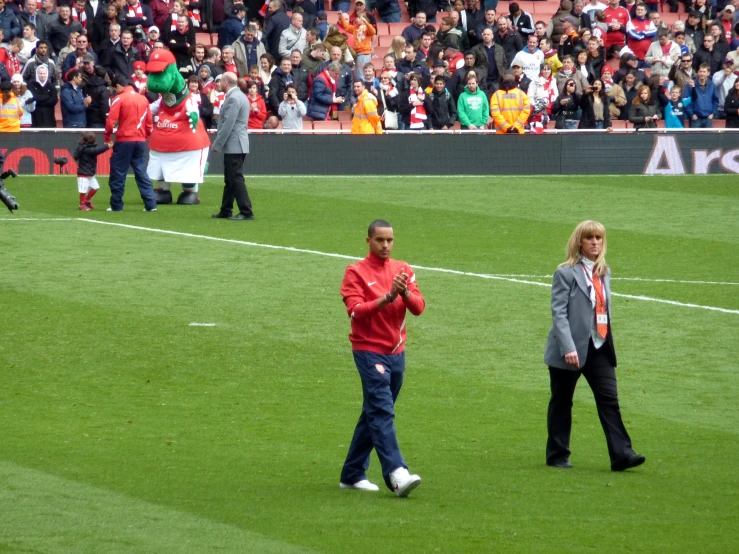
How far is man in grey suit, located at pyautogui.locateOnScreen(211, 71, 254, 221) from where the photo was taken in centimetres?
2003

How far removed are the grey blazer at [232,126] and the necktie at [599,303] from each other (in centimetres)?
1217

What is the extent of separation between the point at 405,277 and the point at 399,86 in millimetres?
21855

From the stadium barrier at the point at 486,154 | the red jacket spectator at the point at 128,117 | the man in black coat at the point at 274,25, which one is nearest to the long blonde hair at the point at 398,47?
the man in black coat at the point at 274,25

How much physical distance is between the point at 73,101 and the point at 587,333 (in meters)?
19.8

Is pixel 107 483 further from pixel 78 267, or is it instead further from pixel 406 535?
pixel 78 267

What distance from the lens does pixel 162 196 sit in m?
22.8

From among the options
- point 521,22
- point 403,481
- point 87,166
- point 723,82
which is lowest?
point 403,481

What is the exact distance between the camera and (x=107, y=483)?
7.99m

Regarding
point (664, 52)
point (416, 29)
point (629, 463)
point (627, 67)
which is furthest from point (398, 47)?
point (629, 463)

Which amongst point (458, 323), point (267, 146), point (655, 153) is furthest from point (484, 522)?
point (655, 153)

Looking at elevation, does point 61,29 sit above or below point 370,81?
above

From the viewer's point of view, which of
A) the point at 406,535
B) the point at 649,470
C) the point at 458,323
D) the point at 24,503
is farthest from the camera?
the point at 458,323

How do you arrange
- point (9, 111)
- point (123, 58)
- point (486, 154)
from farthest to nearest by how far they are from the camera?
point (123, 58) → point (486, 154) → point (9, 111)

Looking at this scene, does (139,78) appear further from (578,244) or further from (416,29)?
(578,244)
